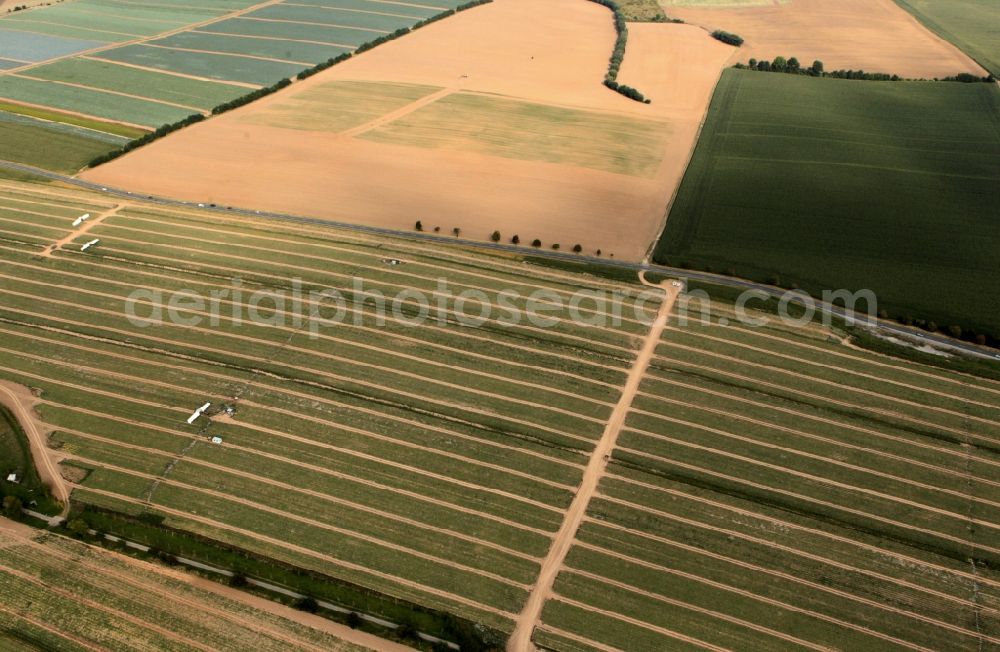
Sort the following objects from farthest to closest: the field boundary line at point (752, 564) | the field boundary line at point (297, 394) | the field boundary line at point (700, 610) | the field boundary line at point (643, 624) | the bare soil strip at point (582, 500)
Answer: the field boundary line at point (297, 394) < the field boundary line at point (752, 564) < the bare soil strip at point (582, 500) < the field boundary line at point (700, 610) < the field boundary line at point (643, 624)

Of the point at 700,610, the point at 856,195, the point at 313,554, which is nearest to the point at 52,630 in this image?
the point at 313,554

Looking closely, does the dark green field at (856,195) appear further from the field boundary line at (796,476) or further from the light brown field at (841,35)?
the field boundary line at (796,476)

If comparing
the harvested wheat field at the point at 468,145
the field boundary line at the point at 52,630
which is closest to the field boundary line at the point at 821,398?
the harvested wheat field at the point at 468,145

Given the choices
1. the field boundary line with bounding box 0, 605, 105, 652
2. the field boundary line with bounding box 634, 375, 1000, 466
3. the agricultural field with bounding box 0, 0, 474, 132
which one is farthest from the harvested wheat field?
the field boundary line with bounding box 0, 605, 105, 652

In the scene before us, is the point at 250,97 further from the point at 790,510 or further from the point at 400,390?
the point at 790,510

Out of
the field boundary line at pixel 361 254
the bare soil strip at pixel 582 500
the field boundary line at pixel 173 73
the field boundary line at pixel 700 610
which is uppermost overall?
the field boundary line at pixel 173 73

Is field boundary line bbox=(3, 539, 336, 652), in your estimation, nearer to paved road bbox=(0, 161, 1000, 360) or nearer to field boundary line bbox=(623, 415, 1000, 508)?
field boundary line bbox=(623, 415, 1000, 508)
